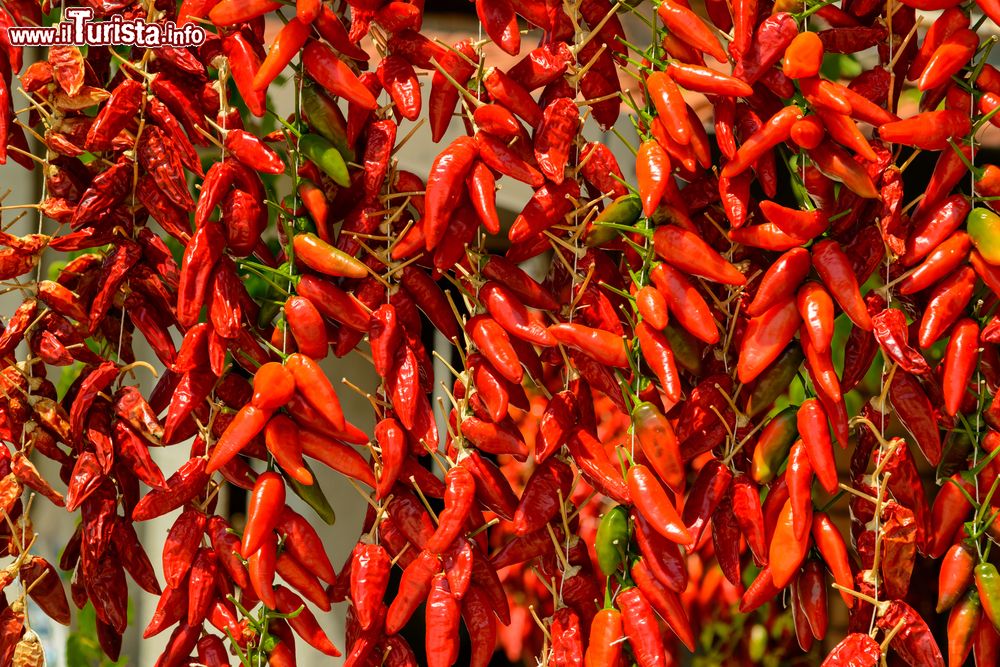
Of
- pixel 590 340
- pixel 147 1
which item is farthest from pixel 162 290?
pixel 590 340

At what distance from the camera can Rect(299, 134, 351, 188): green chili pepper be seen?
1502 mm

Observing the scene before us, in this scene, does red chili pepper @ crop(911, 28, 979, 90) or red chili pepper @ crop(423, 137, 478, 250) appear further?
red chili pepper @ crop(423, 137, 478, 250)

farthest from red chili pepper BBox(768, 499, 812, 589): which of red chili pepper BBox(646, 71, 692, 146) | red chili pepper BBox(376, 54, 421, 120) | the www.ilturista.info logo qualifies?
the www.ilturista.info logo

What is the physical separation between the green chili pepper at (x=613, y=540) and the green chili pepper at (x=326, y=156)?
0.55m

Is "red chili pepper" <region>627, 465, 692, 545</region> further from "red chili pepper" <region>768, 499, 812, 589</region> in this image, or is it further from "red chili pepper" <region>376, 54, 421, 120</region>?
"red chili pepper" <region>376, 54, 421, 120</region>

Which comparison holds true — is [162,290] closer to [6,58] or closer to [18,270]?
Result: [18,270]

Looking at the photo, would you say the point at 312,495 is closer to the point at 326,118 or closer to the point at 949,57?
the point at 326,118

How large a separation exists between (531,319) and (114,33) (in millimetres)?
679

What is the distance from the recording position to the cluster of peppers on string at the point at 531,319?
1388 mm

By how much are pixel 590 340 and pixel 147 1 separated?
755 millimetres

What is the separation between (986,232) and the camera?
1350 mm

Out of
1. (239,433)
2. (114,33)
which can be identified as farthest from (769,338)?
(114,33)

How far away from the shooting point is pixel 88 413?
1.60m

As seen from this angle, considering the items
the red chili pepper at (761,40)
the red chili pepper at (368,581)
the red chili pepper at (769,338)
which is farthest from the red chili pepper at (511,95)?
the red chili pepper at (368,581)
